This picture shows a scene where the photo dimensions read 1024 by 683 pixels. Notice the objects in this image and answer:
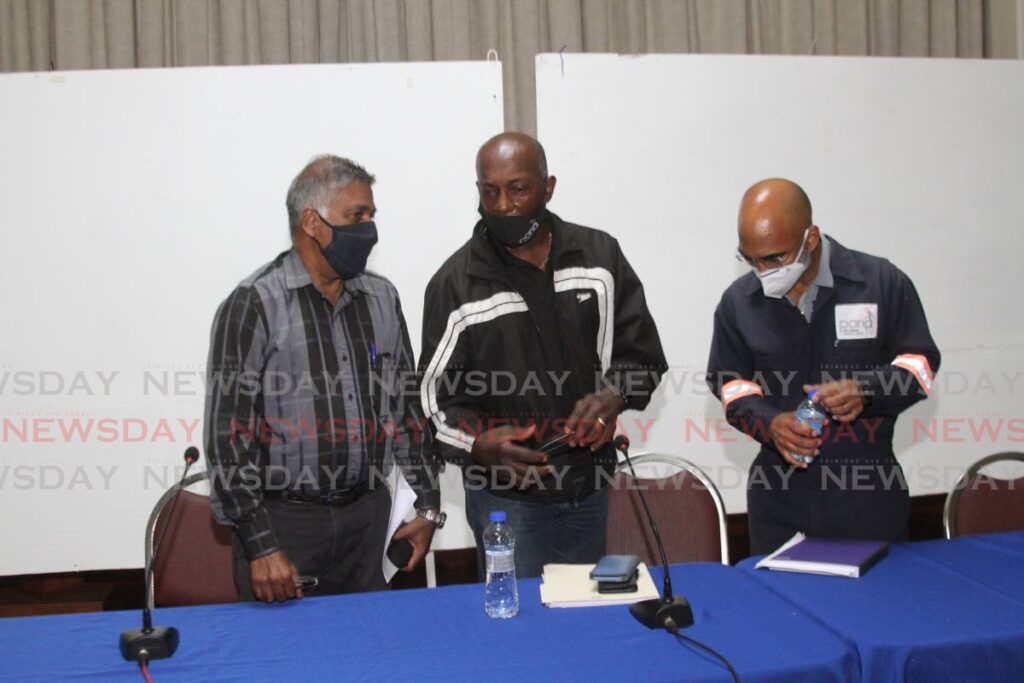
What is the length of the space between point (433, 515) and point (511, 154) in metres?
0.97

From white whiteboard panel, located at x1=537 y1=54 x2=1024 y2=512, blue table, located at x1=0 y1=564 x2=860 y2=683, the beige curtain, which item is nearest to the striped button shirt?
blue table, located at x1=0 y1=564 x2=860 y2=683

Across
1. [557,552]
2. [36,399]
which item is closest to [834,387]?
[557,552]

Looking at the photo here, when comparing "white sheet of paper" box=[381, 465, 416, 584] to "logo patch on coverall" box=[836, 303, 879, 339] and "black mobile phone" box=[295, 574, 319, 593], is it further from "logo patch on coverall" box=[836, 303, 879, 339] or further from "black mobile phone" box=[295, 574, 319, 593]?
"logo patch on coverall" box=[836, 303, 879, 339]

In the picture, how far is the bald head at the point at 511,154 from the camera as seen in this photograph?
2293mm

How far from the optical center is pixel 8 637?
1775 millimetres

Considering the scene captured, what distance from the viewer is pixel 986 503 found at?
2.62 m

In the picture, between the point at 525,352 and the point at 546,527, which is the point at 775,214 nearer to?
the point at 525,352

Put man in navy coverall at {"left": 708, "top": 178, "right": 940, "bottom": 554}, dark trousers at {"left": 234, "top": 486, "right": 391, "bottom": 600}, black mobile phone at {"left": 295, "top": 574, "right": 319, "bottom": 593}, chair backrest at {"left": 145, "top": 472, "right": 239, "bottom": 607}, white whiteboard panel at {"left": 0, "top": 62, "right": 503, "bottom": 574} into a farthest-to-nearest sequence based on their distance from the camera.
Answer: white whiteboard panel at {"left": 0, "top": 62, "right": 503, "bottom": 574}, chair backrest at {"left": 145, "top": 472, "right": 239, "bottom": 607}, man in navy coverall at {"left": 708, "top": 178, "right": 940, "bottom": 554}, dark trousers at {"left": 234, "top": 486, "right": 391, "bottom": 600}, black mobile phone at {"left": 295, "top": 574, "right": 319, "bottom": 593}

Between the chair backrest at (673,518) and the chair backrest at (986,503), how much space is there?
710 mm

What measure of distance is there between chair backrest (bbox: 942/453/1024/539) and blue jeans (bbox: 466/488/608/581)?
1.10 m

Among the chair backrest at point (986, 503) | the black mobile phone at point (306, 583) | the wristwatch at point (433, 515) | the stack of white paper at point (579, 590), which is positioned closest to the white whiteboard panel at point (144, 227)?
the wristwatch at point (433, 515)

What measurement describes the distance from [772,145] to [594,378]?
1.75 metres

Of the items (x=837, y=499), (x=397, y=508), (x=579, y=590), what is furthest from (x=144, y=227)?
(x=837, y=499)

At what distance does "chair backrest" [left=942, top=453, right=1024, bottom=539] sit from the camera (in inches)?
103
